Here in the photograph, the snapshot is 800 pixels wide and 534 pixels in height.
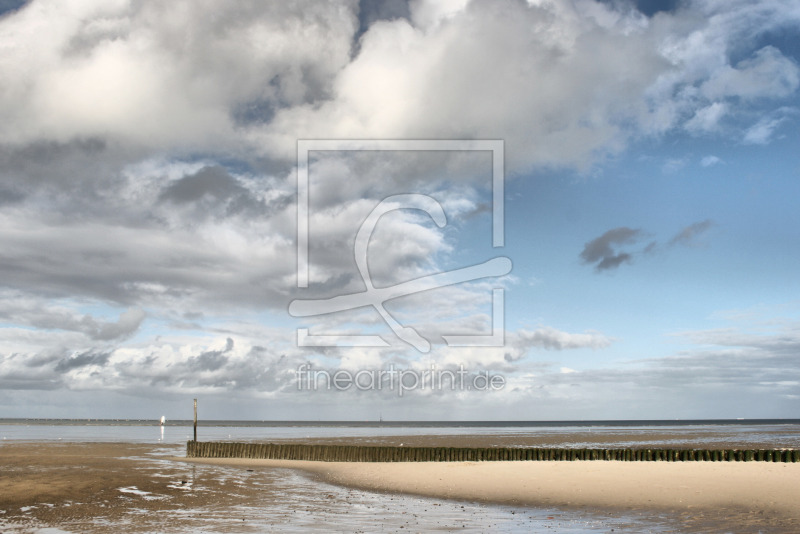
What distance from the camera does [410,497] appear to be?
81.0 feet

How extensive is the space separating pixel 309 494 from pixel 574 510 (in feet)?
32.8

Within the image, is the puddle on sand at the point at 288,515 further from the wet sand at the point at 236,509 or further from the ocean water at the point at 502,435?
the ocean water at the point at 502,435

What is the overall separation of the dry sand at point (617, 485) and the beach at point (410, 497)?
0.18 feet

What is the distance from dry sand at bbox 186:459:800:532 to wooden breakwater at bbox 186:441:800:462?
211cm

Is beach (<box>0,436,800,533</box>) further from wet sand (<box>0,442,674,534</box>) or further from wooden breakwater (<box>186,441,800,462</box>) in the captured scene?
wooden breakwater (<box>186,441,800,462</box>)

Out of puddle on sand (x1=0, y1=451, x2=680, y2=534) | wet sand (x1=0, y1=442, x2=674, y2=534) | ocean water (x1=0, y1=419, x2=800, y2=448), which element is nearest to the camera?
puddle on sand (x1=0, y1=451, x2=680, y2=534)

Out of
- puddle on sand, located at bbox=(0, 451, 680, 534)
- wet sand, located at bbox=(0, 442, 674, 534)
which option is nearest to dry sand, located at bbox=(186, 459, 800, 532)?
wet sand, located at bbox=(0, 442, 674, 534)

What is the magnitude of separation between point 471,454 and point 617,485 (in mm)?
13902

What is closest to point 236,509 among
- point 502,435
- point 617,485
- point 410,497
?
point 410,497

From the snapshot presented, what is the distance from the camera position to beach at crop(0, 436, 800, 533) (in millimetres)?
18312

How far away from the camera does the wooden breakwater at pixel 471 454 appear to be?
35750mm

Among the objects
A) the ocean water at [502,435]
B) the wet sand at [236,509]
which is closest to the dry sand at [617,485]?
the wet sand at [236,509]

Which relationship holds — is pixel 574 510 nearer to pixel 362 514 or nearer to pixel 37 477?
pixel 362 514

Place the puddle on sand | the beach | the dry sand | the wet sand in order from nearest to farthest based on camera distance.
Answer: the puddle on sand < the wet sand < the beach < the dry sand
